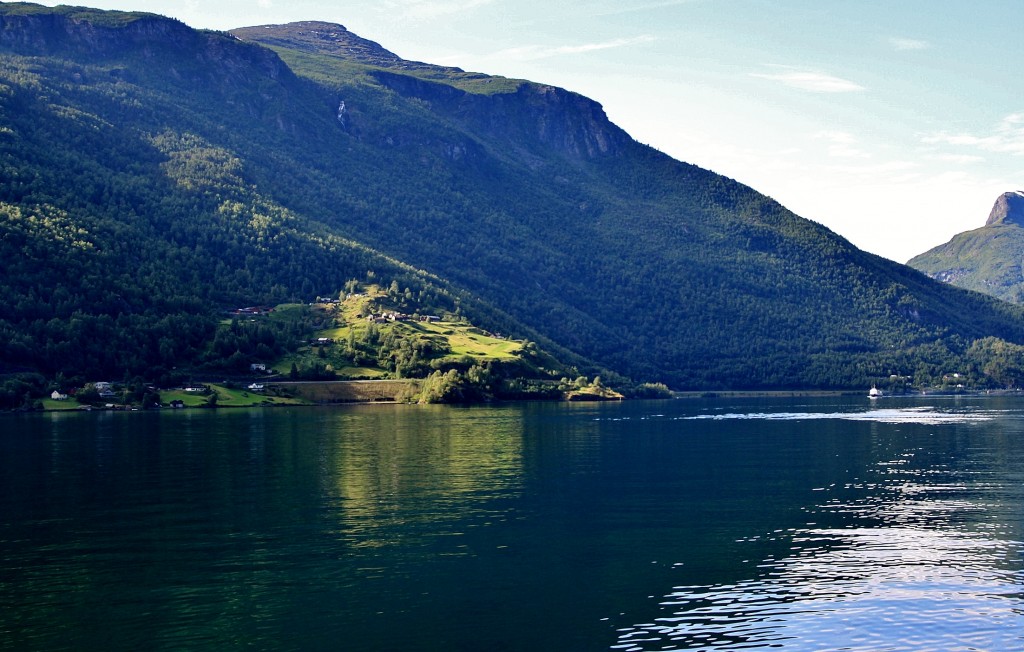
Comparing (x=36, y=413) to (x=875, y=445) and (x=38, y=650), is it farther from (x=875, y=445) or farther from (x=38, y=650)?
(x=38, y=650)

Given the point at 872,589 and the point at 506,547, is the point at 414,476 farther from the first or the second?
the point at 872,589

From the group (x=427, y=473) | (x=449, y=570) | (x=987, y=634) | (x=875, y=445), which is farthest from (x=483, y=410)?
(x=987, y=634)

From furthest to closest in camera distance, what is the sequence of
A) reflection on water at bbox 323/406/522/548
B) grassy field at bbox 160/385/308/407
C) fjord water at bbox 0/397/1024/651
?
grassy field at bbox 160/385/308/407, reflection on water at bbox 323/406/522/548, fjord water at bbox 0/397/1024/651

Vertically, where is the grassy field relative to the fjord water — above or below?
above

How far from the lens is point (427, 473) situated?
86.2 m

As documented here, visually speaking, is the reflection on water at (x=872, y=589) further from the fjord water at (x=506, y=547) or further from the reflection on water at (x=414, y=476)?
the reflection on water at (x=414, y=476)

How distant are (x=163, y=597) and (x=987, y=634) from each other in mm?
33452

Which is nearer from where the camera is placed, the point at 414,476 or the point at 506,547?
the point at 506,547

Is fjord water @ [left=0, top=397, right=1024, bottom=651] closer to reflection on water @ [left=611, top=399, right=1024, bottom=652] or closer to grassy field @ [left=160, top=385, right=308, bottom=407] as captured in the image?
reflection on water @ [left=611, top=399, right=1024, bottom=652]

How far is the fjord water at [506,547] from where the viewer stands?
4109 centimetres

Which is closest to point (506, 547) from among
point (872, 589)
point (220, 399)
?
point (872, 589)

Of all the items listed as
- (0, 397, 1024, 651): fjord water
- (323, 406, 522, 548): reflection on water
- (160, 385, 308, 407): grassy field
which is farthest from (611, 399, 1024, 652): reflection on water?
(160, 385, 308, 407): grassy field

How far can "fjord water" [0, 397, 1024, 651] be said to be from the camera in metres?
41.1

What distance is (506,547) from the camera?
56.2m
